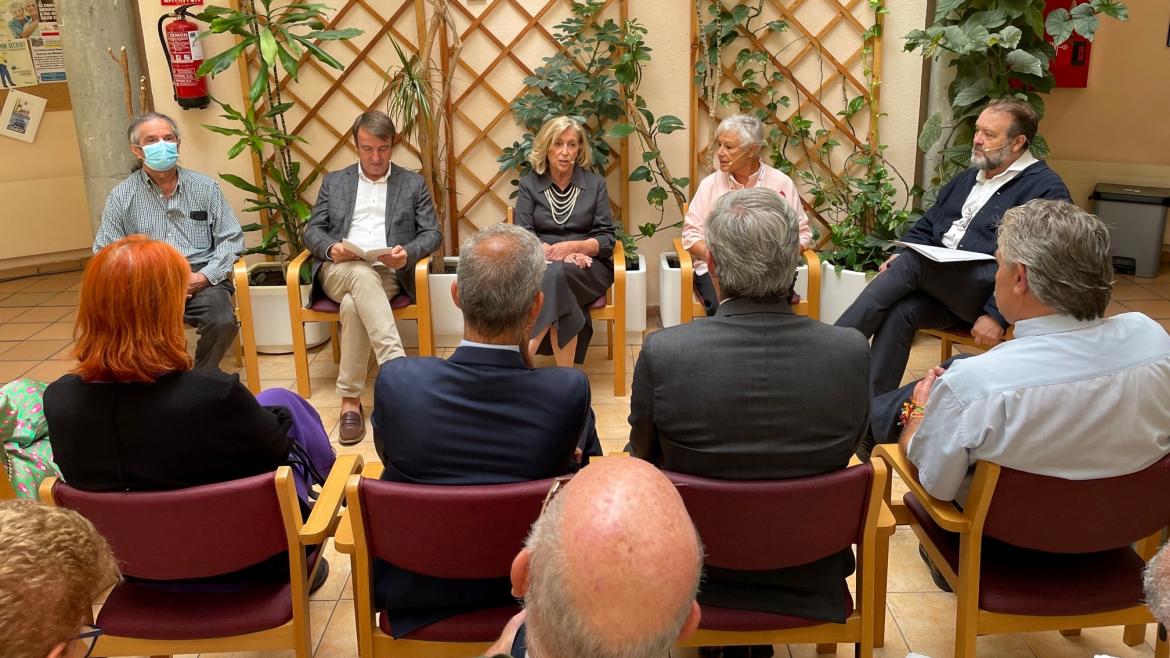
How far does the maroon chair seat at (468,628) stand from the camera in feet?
6.61

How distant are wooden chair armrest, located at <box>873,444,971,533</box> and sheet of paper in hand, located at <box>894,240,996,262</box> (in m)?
1.39

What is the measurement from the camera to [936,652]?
253 centimetres

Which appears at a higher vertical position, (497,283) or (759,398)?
(497,283)

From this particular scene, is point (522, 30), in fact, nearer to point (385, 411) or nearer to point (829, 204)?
point (829, 204)

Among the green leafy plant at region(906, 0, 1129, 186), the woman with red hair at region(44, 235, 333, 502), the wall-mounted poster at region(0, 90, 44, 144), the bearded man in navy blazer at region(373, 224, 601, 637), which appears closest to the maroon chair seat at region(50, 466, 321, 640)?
the woman with red hair at region(44, 235, 333, 502)

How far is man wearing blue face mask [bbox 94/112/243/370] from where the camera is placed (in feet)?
13.1

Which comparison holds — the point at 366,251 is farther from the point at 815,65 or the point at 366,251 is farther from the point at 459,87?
the point at 815,65

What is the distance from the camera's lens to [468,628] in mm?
2016

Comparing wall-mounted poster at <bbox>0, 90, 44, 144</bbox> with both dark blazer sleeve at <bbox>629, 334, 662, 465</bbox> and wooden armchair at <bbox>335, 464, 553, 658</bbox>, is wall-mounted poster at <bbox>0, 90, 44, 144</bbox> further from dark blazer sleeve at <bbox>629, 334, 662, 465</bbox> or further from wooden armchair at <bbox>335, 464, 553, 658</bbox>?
dark blazer sleeve at <bbox>629, 334, 662, 465</bbox>

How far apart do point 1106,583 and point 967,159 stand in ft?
9.39

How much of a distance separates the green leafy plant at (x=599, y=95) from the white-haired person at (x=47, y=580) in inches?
133

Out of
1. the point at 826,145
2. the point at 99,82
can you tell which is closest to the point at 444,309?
the point at 99,82

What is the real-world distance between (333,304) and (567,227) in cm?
105

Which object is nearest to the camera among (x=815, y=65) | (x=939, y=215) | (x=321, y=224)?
(x=939, y=215)
